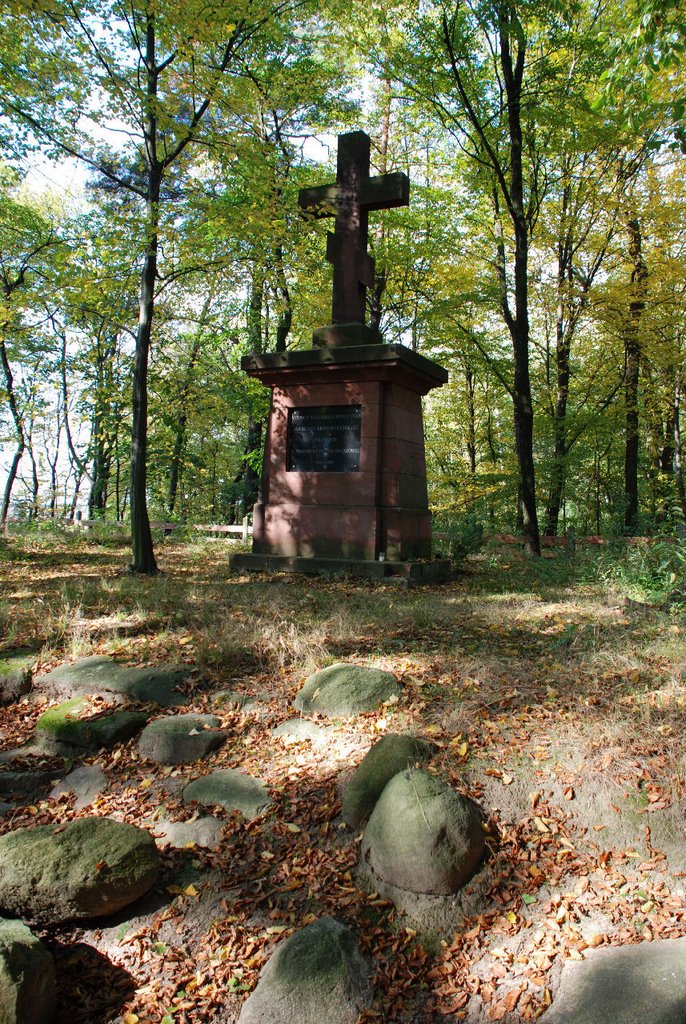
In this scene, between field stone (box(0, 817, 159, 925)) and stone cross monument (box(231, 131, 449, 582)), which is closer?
field stone (box(0, 817, 159, 925))

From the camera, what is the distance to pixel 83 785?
12.4ft

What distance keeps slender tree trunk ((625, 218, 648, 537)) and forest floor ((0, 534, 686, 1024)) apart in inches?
462

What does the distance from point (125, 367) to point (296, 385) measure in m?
17.6

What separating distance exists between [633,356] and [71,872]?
18.7m

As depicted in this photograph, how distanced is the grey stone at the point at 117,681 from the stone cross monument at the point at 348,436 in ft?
13.7

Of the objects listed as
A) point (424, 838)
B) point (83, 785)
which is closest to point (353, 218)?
point (83, 785)

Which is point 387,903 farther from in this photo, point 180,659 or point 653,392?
point 653,392

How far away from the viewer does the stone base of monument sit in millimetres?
8547

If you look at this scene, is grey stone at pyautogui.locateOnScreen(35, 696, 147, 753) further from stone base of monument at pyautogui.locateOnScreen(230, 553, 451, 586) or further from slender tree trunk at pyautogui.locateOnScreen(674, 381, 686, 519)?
slender tree trunk at pyautogui.locateOnScreen(674, 381, 686, 519)

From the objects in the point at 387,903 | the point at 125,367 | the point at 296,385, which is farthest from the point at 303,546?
the point at 125,367

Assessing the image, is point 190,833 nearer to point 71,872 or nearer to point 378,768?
point 71,872

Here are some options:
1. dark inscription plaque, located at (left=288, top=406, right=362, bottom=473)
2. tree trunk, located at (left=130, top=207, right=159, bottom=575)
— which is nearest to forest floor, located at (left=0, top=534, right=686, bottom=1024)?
dark inscription plaque, located at (left=288, top=406, right=362, bottom=473)

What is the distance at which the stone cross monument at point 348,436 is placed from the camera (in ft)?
29.2

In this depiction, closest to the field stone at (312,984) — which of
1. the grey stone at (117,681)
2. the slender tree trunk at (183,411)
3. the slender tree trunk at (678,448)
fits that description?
the grey stone at (117,681)
